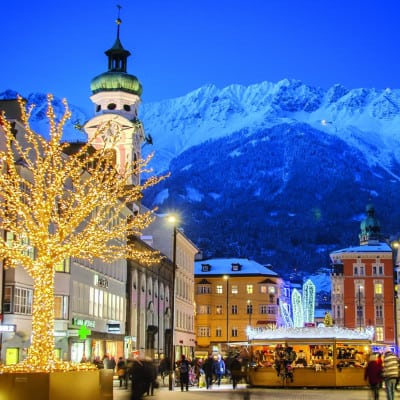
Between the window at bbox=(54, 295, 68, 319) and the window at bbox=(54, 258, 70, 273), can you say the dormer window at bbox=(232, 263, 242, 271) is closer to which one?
the window at bbox=(54, 258, 70, 273)

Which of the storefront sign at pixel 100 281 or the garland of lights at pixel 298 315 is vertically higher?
the storefront sign at pixel 100 281

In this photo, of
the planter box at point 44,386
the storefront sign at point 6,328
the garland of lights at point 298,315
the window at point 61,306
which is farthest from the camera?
the garland of lights at point 298,315

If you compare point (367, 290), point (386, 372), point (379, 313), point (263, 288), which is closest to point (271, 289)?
point (263, 288)

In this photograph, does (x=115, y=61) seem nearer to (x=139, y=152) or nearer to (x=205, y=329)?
(x=139, y=152)

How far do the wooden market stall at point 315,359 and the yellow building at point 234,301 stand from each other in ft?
274

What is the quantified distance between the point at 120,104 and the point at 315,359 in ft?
186

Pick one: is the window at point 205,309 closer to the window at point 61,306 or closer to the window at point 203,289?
the window at point 203,289

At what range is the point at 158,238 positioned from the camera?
98.2 m

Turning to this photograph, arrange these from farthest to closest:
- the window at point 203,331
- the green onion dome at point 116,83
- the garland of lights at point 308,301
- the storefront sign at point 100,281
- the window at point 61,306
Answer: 1. the window at point 203,331
2. the green onion dome at point 116,83
3. the storefront sign at point 100,281
4. the garland of lights at point 308,301
5. the window at point 61,306

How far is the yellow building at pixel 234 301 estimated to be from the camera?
428ft

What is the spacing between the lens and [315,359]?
45.9 metres

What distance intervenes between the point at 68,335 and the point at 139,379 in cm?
3233

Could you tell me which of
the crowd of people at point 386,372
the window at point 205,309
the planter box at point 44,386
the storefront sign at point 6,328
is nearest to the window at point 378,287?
the window at point 205,309

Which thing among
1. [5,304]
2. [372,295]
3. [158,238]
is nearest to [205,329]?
[372,295]
